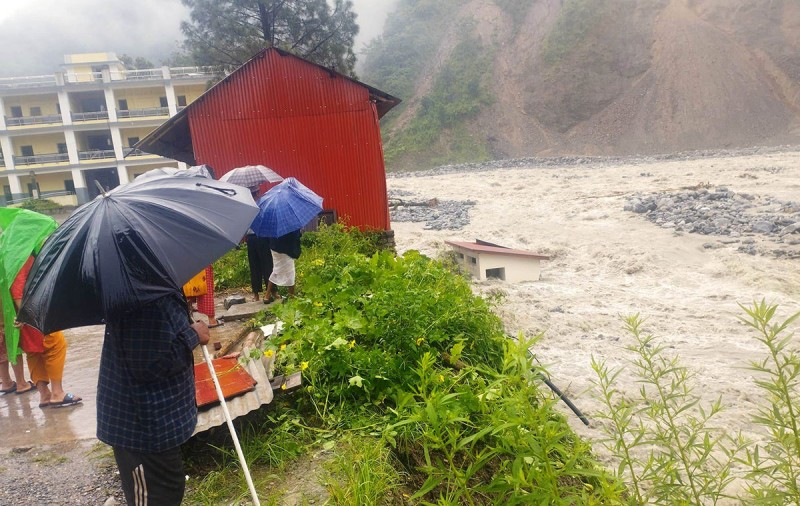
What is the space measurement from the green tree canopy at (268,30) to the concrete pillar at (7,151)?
1911 cm

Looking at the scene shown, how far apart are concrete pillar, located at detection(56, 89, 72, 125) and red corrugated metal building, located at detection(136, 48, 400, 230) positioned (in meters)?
29.0

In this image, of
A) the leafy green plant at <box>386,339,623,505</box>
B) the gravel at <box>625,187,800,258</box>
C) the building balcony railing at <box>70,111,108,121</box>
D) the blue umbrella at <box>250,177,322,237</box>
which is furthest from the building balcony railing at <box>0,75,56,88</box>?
the leafy green plant at <box>386,339,623,505</box>

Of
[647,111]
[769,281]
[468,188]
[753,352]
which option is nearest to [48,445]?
[753,352]

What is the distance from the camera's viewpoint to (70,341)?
21.5ft

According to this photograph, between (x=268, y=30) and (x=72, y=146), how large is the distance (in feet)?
65.0

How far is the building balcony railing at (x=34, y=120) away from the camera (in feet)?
108

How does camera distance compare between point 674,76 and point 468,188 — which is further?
point 674,76

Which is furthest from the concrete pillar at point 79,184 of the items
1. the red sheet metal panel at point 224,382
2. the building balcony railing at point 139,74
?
the red sheet metal panel at point 224,382

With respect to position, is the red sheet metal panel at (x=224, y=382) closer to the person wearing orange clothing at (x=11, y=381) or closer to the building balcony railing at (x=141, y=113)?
the person wearing orange clothing at (x=11, y=381)

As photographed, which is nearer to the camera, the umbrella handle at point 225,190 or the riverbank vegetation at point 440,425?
the riverbank vegetation at point 440,425

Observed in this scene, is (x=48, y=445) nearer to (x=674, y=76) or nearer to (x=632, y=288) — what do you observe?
(x=632, y=288)

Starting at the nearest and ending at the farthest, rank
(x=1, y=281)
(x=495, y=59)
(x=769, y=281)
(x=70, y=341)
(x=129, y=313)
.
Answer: (x=129, y=313) → (x=1, y=281) → (x=70, y=341) → (x=769, y=281) → (x=495, y=59)

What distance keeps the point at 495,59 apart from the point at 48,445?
2097 inches

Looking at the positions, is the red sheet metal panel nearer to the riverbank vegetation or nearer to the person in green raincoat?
the riverbank vegetation
